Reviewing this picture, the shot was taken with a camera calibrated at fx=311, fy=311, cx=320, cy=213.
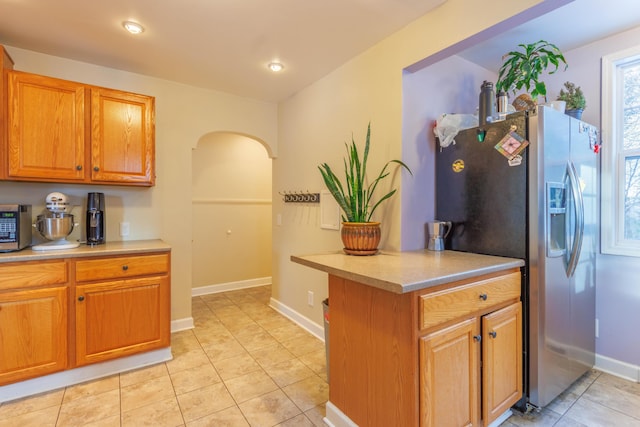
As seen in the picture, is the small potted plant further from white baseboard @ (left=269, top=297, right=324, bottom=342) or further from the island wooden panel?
white baseboard @ (left=269, top=297, right=324, bottom=342)

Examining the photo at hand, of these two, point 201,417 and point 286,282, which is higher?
point 286,282

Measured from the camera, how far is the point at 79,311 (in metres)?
2.11

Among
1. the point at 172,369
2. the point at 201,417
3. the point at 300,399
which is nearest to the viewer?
the point at 201,417

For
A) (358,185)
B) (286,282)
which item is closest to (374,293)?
(358,185)

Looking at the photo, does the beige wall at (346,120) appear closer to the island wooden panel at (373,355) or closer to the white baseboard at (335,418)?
the island wooden panel at (373,355)

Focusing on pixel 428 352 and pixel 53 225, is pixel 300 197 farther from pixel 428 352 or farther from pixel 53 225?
pixel 428 352

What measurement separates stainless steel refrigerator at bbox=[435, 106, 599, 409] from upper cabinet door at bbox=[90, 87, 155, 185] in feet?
7.92

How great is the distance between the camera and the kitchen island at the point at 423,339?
1308 mm

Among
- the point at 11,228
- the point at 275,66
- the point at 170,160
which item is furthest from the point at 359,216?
the point at 11,228

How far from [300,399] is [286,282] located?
5.19ft

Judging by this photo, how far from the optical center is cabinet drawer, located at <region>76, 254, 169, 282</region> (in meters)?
2.13

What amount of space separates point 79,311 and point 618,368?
12.4 ft

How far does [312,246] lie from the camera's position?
3074 millimetres

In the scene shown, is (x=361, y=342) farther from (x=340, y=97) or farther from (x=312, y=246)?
(x=340, y=97)
